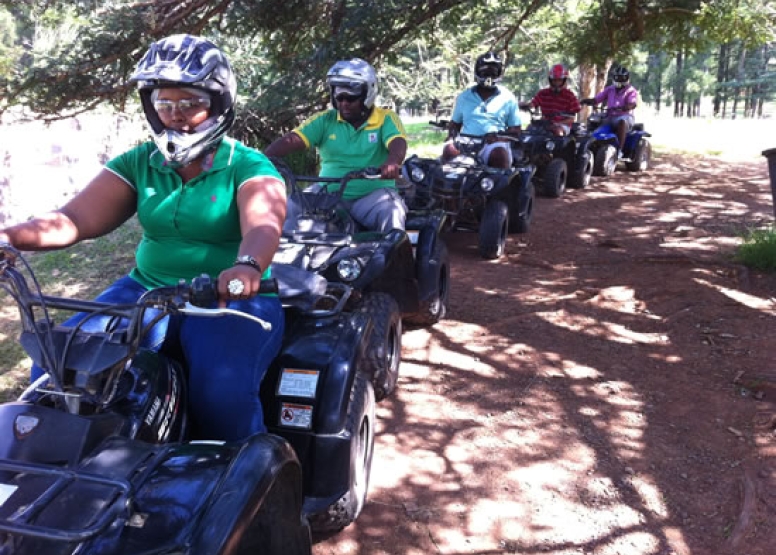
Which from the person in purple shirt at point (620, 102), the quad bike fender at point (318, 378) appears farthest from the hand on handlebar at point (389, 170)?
the person in purple shirt at point (620, 102)

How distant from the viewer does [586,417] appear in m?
3.67

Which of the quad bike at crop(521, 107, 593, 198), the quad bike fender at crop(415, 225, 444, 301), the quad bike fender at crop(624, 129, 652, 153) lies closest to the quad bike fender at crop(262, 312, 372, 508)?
the quad bike fender at crop(415, 225, 444, 301)

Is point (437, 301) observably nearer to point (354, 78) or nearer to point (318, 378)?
point (354, 78)

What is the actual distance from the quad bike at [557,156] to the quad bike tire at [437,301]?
16.0ft

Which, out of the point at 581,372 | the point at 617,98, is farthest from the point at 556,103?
the point at 581,372

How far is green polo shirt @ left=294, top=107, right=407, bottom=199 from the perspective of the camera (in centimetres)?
495

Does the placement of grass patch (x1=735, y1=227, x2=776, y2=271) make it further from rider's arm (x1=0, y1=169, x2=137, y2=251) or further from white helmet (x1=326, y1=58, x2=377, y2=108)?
rider's arm (x1=0, y1=169, x2=137, y2=251)

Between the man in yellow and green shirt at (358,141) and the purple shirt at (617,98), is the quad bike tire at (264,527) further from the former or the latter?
the purple shirt at (617,98)

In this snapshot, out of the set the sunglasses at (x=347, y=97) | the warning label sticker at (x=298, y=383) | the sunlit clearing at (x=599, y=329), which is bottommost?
the sunlit clearing at (x=599, y=329)

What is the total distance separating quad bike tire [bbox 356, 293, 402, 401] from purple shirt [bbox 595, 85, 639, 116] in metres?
9.17

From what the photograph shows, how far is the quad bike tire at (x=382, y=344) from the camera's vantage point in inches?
145

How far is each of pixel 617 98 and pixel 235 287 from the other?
1137 centimetres

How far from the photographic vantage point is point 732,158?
1379 centimetres

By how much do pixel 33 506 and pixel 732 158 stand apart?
14955 mm
